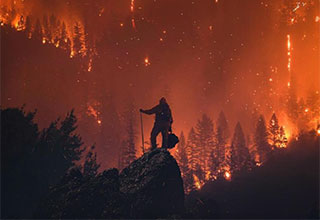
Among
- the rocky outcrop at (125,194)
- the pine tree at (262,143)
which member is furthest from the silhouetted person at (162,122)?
the pine tree at (262,143)

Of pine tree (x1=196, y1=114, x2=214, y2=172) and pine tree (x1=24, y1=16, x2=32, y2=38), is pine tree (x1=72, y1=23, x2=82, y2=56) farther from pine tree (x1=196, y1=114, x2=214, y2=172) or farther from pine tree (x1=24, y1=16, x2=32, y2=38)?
pine tree (x1=196, y1=114, x2=214, y2=172)

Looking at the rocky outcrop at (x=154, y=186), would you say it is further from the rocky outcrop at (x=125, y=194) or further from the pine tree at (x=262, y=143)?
the pine tree at (x=262, y=143)

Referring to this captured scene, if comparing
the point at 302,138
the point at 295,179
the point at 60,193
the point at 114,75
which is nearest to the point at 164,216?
the point at 60,193

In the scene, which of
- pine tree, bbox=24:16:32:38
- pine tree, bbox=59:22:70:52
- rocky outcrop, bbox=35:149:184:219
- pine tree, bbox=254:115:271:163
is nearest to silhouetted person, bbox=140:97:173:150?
rocky outcrop, bbox=35:149:184:219

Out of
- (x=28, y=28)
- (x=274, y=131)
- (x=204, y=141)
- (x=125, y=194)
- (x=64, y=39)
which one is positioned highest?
(x=28, y=28)

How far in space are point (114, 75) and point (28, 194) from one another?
13502 centimetres

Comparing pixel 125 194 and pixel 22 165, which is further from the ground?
pixel 22 165

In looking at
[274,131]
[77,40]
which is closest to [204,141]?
[274,131]

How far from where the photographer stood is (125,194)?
39.1 feet

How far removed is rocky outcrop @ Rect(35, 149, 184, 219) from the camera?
1103cm

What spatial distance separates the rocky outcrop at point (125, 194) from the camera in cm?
1103

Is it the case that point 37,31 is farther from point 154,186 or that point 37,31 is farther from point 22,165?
point 154,186

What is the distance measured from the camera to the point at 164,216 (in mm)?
11523

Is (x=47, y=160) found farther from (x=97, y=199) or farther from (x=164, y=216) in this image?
(x=164, y=216)
